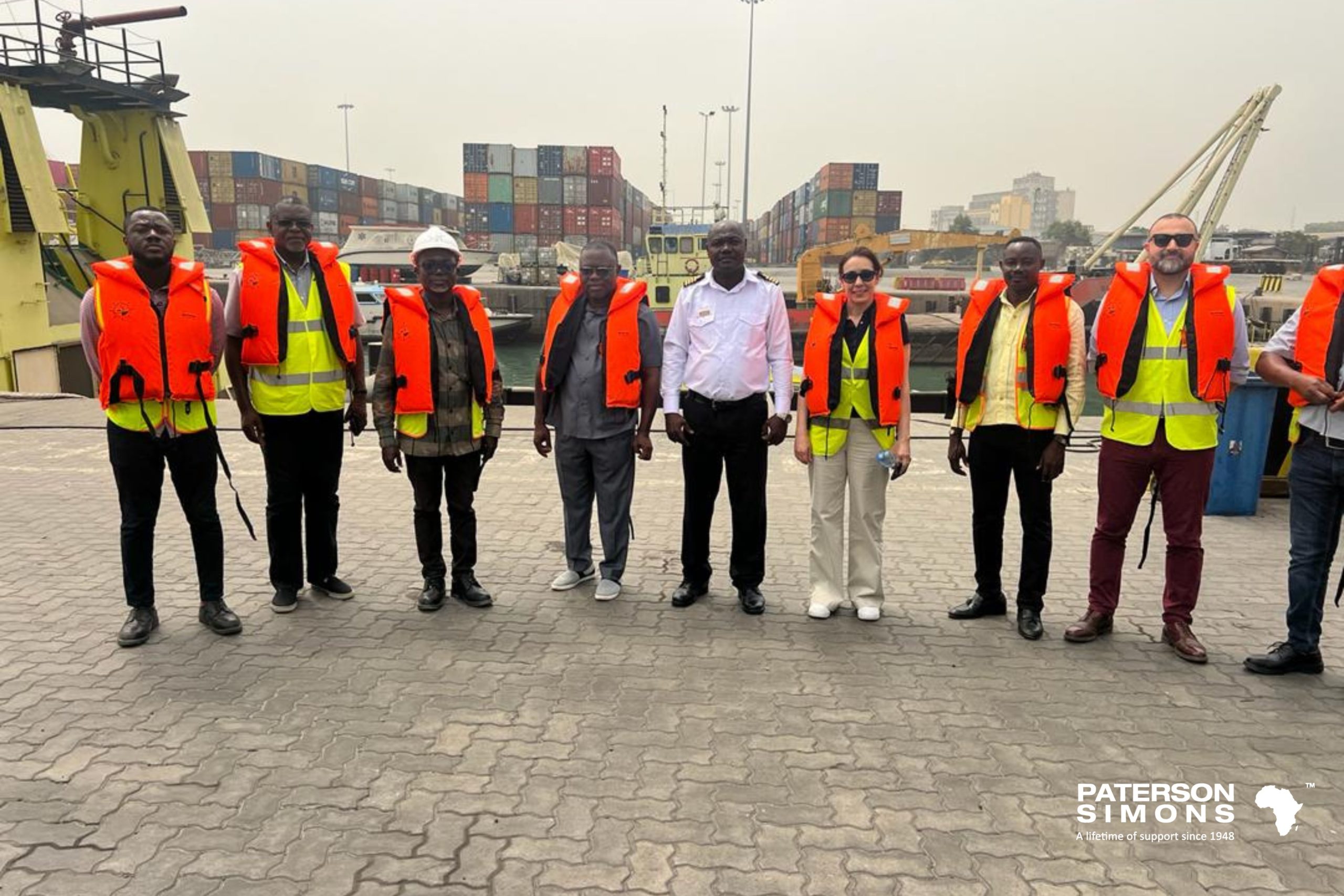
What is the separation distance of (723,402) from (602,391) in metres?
0.70

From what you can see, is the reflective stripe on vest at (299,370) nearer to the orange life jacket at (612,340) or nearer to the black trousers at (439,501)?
the black trousers at (439,501)

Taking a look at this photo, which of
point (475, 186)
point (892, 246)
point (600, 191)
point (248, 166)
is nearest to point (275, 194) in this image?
point (248, 166)

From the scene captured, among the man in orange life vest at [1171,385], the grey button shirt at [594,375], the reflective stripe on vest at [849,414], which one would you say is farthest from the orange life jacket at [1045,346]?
the grey button shirt at [594,375]

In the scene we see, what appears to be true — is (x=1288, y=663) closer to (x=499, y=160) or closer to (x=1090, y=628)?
(x=1090, y=628)

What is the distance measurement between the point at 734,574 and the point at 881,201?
69493mm

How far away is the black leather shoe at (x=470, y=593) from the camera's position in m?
4.82

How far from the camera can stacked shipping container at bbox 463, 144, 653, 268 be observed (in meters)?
66.5

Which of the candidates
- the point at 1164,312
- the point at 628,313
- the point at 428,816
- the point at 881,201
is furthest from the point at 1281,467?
the point at 881,201

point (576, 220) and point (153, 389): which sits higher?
point (576, 220)

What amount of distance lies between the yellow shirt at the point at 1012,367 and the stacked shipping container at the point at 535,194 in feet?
211

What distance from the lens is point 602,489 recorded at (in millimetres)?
4980

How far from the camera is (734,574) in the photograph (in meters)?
4.88

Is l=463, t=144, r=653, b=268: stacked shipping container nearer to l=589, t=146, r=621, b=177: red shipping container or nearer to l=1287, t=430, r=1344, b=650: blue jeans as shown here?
l=589, t=146, r=621, b=177: red shipping container

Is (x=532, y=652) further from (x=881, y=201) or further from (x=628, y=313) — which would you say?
(x=881, y=201)
